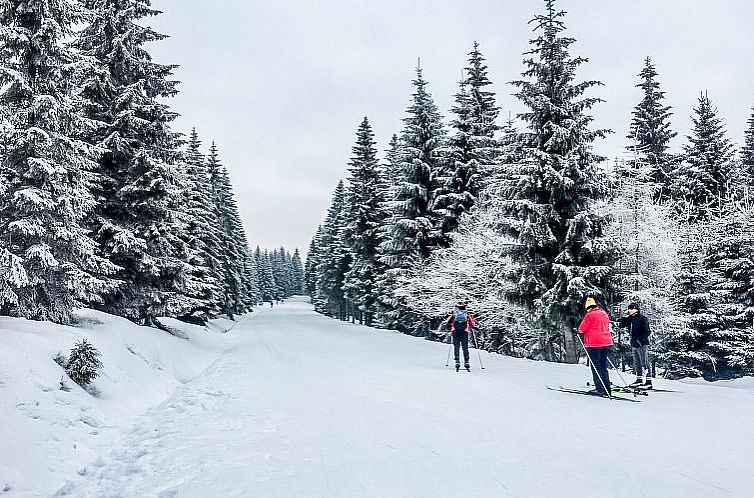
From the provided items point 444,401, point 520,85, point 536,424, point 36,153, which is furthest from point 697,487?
point 520,85

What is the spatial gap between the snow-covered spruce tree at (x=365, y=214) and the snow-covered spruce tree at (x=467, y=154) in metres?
11.0

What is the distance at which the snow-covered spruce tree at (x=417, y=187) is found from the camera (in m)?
28.6

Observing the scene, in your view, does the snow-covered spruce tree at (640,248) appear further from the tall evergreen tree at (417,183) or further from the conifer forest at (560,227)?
the tall evergreen tree at (417,183)

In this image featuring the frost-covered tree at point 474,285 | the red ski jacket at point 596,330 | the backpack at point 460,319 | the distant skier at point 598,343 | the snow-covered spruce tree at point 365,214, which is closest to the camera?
the distant skier at point 598,343

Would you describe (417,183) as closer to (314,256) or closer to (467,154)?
(467,154)

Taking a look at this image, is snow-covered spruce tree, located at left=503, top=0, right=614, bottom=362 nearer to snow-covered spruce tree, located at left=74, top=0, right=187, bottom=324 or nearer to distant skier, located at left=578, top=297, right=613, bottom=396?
distant skier, located at left=578, top=297, right=613, bottom=396

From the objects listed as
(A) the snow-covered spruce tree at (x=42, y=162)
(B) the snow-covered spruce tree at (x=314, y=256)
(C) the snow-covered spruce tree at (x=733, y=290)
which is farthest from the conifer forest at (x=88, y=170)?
(B) the snow-covered spruce tree at (x=314, y=256)

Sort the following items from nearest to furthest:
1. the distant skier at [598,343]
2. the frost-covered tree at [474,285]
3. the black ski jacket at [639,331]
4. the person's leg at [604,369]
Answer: the person's leg at [604,369], the distant skier at [598,343], the black ski jacket at [639,331], the frost-covered tree at [474,285]

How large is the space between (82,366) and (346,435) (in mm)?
5069

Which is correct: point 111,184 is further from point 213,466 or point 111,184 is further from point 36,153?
point 213,466

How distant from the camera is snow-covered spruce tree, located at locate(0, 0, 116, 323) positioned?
445 inches

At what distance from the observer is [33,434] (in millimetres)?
6078

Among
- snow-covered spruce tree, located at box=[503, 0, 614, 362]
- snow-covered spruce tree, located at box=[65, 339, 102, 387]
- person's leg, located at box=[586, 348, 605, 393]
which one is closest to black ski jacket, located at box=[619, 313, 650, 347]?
person's leg, located at box=[586, 348, 605, 393]

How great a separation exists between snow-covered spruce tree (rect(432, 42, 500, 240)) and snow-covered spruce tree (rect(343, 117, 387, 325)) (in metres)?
11.0
